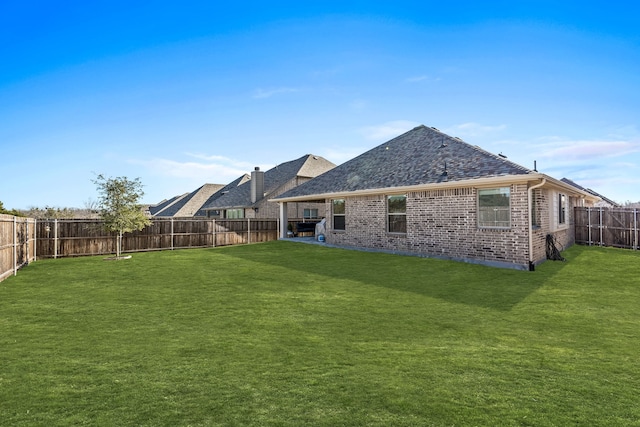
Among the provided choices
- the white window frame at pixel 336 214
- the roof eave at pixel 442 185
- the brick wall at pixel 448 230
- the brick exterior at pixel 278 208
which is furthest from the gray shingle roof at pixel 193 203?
the brick wall at pixel 448 230

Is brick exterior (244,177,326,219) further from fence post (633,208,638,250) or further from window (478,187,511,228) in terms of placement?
fence post (633,208,638,250)

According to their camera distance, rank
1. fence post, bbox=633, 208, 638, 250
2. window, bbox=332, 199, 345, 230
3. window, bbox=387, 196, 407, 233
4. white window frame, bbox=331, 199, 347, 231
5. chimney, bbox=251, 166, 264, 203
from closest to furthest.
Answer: window, bbox=387, 196, 407, 233 < fence post, bbox=633, 208, 638, 250 < white window frame, bbox=331, 199, 347, 231 < window, bbox=332, 199, 345, 230 < chimney, bbox=251, 166, 264, 203

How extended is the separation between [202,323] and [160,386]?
2381mm

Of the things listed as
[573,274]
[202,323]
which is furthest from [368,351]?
[573,274]

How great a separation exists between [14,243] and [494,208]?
16.9 metres

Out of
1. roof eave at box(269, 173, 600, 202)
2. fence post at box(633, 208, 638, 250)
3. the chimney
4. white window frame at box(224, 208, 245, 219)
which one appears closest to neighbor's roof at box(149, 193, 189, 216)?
white window frame at box(224, 208, 245, 219)

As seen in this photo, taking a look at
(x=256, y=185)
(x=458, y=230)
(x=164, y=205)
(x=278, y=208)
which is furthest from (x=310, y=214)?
(x=164, y=205)

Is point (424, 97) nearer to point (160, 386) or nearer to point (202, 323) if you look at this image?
point (202, 323)

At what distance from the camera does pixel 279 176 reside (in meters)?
35.0

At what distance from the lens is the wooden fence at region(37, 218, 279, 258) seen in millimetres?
16547

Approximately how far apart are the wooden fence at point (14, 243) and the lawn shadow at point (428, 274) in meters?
7.96

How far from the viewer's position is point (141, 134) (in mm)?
19594

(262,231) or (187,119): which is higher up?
(187,119)

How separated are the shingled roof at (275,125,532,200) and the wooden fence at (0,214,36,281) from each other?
13.1 metres
